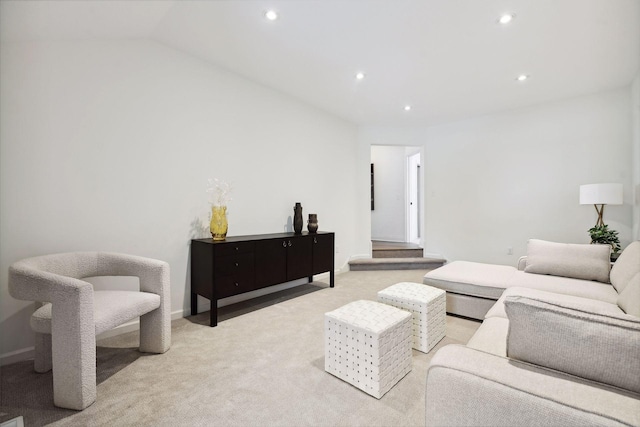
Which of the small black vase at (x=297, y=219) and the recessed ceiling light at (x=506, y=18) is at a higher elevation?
the recessed ceiling light at (x=506, y=18)

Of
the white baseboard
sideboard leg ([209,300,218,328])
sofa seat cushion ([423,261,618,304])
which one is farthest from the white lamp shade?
the white baseboard

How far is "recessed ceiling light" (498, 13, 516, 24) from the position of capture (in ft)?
7.73

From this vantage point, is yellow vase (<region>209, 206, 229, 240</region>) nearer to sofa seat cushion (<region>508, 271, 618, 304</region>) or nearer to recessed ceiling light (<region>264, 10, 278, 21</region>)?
recessed ceiling light (<region>264, 10, 278, 21</region>)

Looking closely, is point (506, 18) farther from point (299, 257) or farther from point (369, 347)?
point (299, 257)

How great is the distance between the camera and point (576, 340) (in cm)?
89

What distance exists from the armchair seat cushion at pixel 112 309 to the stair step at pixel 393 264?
3627 millimetres

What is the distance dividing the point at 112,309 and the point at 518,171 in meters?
5.49

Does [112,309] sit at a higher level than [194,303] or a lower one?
higher

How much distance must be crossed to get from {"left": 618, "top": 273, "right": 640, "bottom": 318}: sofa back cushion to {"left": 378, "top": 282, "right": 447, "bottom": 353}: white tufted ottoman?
109 cm

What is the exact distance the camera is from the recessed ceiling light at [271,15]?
233 centimetres

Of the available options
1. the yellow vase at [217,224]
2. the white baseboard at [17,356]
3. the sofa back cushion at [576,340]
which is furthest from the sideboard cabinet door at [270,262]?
the sofa back cushion at [576,340]

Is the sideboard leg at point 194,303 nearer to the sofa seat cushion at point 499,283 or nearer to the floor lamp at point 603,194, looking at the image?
the sofa seat cushion at point 499,283

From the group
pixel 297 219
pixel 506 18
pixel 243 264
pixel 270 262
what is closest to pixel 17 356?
pixel 243 264

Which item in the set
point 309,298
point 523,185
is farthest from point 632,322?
point 523,185
